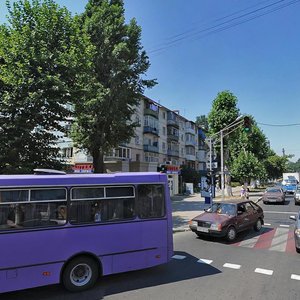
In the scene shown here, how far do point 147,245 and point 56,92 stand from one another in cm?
885

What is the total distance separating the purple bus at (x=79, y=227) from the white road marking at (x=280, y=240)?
5222 mm

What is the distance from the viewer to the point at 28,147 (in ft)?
47.8

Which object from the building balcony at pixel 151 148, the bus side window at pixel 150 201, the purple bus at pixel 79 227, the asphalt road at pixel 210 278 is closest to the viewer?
the purple bus at pixel 79 227

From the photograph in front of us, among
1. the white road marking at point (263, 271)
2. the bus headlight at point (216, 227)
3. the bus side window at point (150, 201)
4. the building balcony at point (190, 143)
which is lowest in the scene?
the white road marking at point (263, 271)

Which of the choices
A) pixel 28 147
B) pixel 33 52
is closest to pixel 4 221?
pixel 28 147

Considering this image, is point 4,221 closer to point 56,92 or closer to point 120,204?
point 120,204

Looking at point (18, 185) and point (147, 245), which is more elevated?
point (18, 185)

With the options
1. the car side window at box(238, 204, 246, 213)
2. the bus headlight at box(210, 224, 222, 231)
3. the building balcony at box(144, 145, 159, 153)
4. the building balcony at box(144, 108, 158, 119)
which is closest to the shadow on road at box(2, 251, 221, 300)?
the bus headlight at box(210, 224, 222, 231)

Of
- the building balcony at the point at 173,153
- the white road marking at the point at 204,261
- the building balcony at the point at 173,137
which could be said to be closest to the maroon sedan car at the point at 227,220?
the white road marking at the point at 204,261

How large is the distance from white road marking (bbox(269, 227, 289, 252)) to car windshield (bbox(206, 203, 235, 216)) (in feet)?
6.51

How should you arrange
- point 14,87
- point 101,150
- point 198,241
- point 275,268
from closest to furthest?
point 275,268 < point 198,241 < point 14,87 < point 101,150

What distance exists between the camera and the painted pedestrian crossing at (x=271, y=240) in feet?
38.9

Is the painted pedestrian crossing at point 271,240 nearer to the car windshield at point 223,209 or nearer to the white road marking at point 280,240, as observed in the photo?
the white road marking at point 280,240

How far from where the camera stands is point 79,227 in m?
7.25
